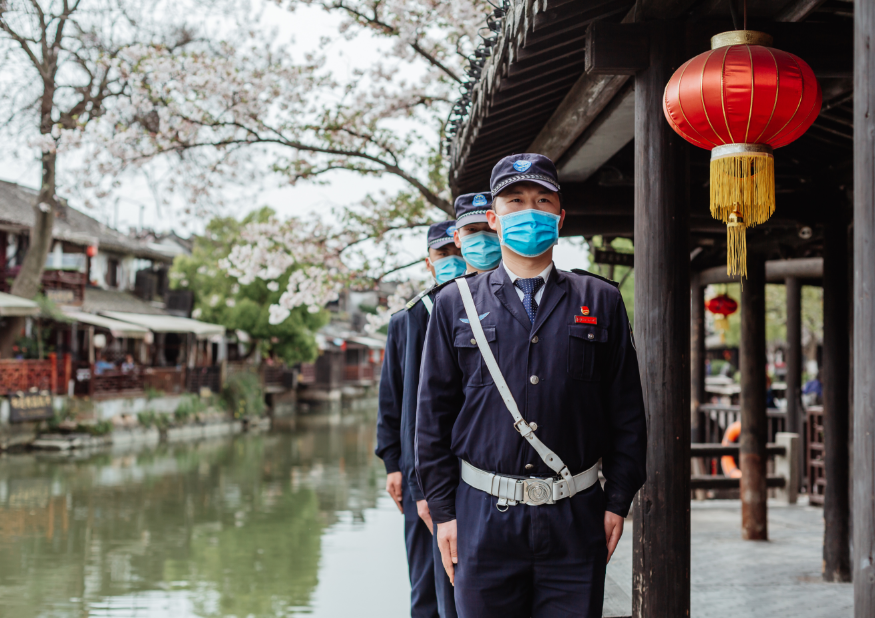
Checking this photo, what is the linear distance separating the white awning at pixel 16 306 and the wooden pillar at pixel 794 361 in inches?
613

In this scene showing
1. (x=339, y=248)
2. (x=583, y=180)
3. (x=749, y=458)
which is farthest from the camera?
(x=339, y=248)

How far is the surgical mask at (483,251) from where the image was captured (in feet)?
11.1

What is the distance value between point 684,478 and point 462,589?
114 centimetres

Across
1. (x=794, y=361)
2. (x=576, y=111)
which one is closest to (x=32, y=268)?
(x=794, y=361)

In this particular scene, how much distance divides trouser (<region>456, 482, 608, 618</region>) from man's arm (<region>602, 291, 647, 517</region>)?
0.34 ft

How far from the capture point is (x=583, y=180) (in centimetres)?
589

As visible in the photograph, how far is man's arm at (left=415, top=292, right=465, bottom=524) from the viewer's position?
2.32 metres

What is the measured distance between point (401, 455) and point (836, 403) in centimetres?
328

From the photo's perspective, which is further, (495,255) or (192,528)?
(192,528)

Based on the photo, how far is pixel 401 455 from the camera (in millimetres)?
3678

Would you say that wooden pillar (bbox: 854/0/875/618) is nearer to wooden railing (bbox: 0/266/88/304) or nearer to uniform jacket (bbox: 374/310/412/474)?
uniform jacket (bbox: 374/310/412/474)

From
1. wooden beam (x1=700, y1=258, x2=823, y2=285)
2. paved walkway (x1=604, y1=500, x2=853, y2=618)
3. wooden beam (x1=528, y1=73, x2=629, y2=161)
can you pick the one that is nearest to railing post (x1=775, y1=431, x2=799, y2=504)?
paved walkway (x1=604, y1=500, x2=853, y2=618)

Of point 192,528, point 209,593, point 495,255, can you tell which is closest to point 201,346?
point 192,528

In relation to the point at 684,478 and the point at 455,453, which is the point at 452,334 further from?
the point at 684,478
